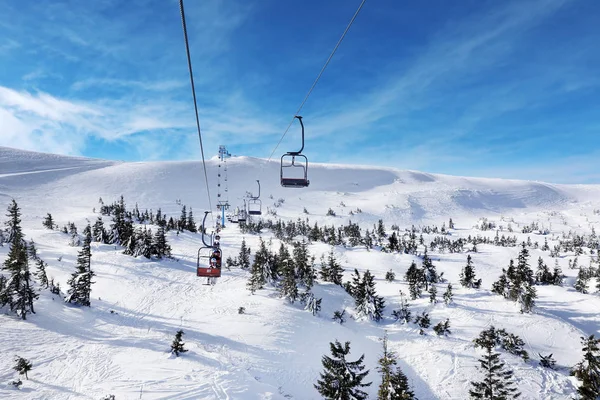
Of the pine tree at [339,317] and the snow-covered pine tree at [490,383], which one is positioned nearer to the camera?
the snow-covered pine tree at [490,383]

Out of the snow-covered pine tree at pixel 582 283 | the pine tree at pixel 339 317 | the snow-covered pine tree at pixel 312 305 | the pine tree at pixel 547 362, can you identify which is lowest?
the pine tree at pixel 547 362

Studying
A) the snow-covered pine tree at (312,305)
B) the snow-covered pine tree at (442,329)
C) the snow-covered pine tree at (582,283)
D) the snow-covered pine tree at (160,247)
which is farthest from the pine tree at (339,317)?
the snow-covered pine tree at (582,283)

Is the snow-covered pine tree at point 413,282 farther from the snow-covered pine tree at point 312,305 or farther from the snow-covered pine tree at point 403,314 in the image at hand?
the snow-covered pine tree at point 312,305

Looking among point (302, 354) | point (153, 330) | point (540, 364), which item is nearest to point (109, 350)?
point (153, 330)

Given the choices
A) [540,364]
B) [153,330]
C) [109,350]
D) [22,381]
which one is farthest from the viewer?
[540,364]

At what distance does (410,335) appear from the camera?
157ft

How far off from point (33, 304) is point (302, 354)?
35655 millimetres

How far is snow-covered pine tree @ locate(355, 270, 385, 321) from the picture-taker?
5184cm

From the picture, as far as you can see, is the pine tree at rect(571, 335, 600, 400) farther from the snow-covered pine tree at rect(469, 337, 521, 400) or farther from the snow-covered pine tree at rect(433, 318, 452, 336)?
the snow-covered pine tree at rect(433, 318, 452, 336)

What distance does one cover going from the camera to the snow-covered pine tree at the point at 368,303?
51.8 m

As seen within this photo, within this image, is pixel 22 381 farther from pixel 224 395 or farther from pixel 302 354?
pixel 302 354

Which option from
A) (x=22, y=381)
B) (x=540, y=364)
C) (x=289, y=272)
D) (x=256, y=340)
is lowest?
(x=540, y=364)

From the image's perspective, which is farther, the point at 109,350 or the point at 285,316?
the point at 285,316

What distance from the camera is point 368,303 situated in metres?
51.9
